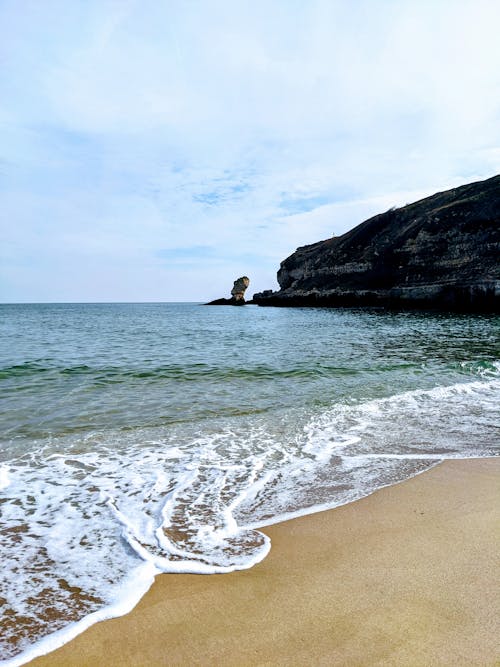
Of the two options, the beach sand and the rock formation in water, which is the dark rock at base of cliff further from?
the beach sand

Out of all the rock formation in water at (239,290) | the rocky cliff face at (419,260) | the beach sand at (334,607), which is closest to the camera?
the beach sand at (334,607)

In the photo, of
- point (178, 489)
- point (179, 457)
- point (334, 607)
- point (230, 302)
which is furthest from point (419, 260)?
point (230, 302)

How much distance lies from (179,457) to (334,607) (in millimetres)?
3485

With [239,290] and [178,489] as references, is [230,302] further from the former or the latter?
[178,489]

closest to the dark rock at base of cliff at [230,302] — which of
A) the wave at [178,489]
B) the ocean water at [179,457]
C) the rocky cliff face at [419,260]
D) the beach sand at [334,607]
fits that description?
the rocky cliff face at [419,260]

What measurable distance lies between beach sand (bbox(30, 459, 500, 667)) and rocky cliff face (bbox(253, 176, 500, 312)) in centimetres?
4795

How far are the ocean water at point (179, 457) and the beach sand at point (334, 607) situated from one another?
0.67 ft

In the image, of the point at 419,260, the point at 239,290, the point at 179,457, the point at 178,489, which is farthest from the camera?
the point at 239,290

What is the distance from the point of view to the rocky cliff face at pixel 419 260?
5034cm

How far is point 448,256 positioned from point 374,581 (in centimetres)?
6098

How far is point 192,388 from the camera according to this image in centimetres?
1002

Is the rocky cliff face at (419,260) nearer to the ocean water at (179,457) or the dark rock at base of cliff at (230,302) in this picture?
the dark rock at base of cliff at (230,302)

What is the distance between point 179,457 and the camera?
5.58 meters

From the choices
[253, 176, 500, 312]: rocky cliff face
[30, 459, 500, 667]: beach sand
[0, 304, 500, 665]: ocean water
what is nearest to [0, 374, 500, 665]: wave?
[0, 304, 500, 665]: ocean water
